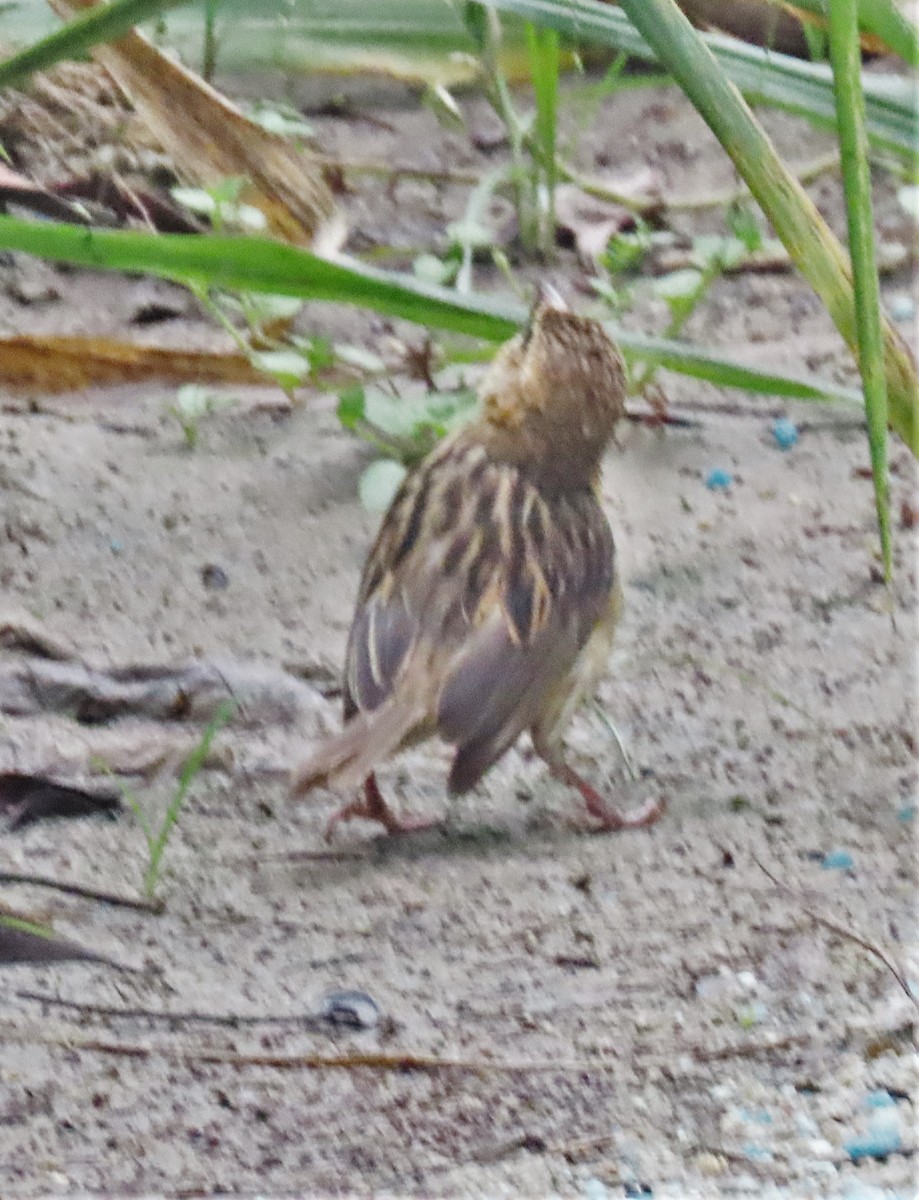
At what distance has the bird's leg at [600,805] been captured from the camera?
3.56 meters

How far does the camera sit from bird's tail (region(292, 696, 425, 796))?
3.26m

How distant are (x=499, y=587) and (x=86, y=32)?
1.22 m

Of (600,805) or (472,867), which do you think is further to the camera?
(600,805)

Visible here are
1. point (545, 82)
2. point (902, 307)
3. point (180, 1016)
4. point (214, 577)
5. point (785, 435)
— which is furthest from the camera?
point (902, 307)

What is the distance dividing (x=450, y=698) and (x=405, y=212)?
118 inches

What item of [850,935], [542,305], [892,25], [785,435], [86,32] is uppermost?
[892,25]

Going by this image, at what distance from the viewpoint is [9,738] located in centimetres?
360

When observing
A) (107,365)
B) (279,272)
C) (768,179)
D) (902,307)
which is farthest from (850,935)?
(902,307)

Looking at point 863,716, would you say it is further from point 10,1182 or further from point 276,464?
point 10,1182

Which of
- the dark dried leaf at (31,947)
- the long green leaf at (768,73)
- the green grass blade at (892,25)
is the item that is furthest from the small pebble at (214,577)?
the green grass blade at (892,25)

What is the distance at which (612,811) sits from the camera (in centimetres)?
360

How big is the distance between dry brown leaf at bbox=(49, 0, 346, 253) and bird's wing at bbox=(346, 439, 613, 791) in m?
1.33

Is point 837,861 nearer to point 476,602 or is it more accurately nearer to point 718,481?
point 476,602

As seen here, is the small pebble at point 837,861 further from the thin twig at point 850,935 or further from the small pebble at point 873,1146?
the small pebble at point 873,1146
